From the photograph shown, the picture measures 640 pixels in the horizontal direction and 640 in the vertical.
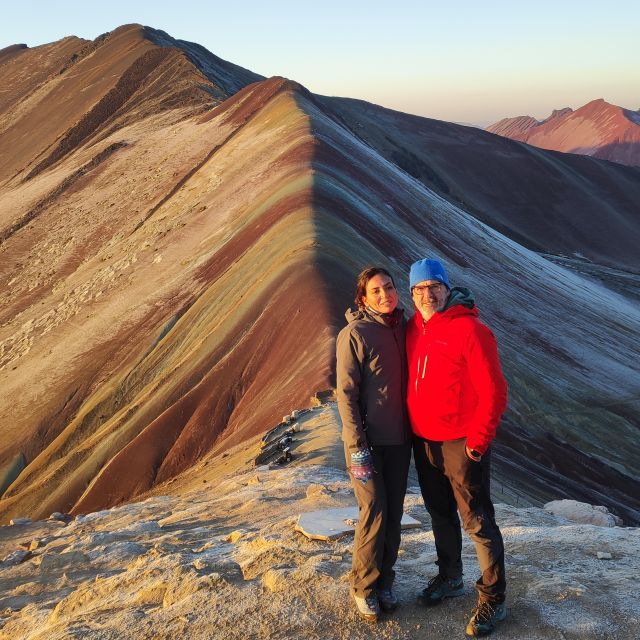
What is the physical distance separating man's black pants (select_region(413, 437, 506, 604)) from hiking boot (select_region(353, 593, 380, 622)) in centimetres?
56

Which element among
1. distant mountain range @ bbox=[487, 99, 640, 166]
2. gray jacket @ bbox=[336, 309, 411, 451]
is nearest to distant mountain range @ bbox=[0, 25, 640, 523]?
gray jacket @ bbox=[336, 309, 411, 451]

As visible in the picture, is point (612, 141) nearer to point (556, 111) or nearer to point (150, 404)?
point (556, 111)

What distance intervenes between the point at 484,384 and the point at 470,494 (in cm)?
72

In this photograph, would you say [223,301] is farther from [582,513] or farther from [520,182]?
[520,182]

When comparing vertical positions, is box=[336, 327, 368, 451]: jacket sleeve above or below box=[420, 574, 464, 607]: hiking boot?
above

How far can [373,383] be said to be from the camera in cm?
525

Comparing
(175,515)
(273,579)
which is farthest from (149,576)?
(175,515)

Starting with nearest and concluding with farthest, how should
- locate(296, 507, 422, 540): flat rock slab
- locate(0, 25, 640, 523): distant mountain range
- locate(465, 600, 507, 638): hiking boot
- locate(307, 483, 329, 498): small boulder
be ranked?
locate(465, 600, 507, 638): hiking boot → locate(296, 507, 422, 540): flat rock slab → locate(307, 483, 329, 498): small boulder → locate(0, 25, 640, 523): distant mountain range

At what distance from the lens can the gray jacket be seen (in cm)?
522

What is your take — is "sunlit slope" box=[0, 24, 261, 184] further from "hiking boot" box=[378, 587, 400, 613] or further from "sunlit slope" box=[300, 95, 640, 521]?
"hiking boot" box=[378, 587, 400, 613]

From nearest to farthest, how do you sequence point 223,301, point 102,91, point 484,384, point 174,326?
1. point 484,384
2. point 223,301
3. point 174,326
4. point 102,91

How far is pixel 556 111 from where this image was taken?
190000 mm

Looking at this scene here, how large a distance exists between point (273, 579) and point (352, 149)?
3197cm

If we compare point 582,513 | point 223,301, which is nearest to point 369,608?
A: point 582,513
